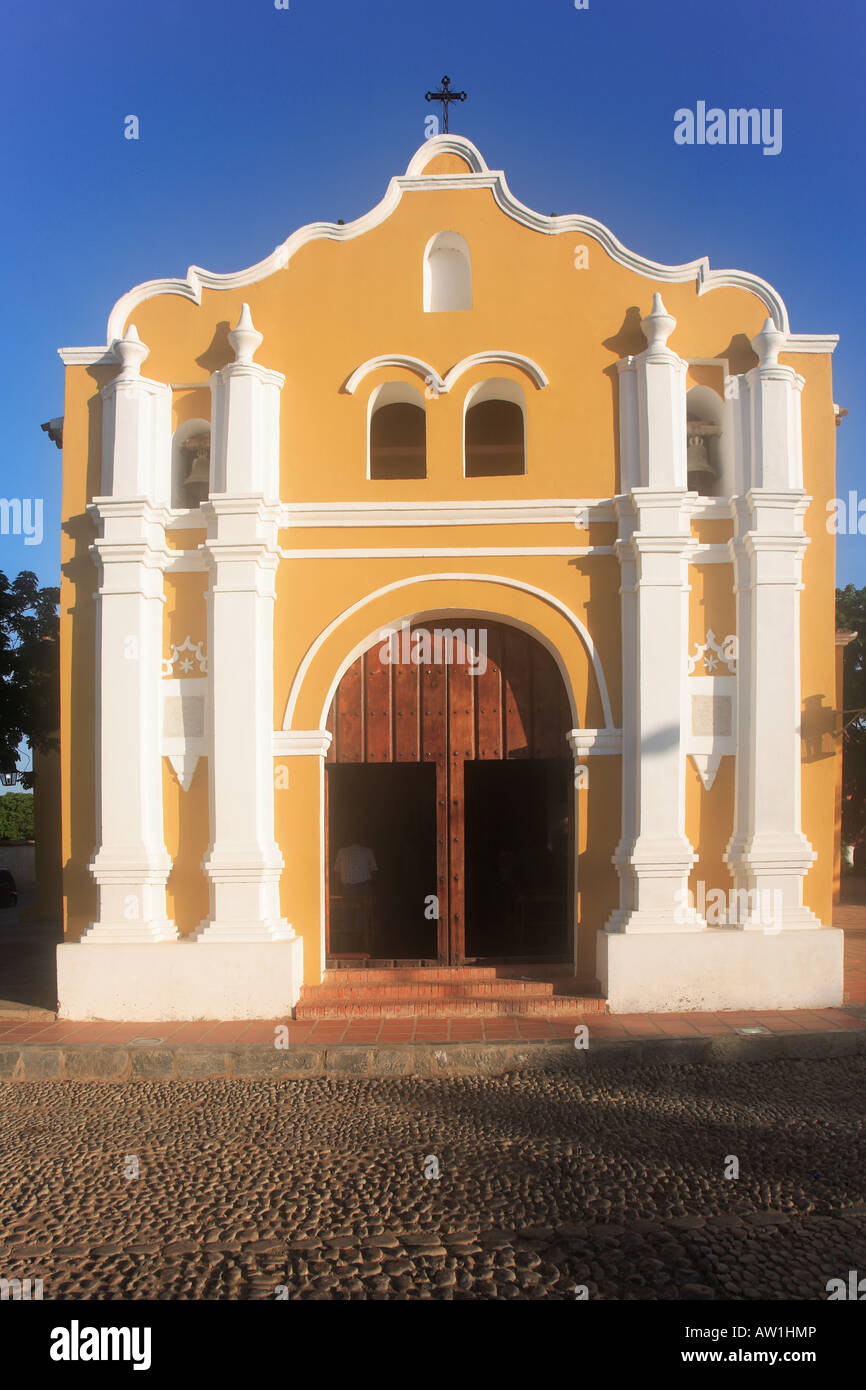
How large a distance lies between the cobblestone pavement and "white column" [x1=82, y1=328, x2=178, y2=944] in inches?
63.5

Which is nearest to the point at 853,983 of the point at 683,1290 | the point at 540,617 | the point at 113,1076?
the point at 540,617

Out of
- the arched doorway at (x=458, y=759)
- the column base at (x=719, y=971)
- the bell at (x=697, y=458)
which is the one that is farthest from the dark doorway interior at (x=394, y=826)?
the bell at (x=697, y=458)

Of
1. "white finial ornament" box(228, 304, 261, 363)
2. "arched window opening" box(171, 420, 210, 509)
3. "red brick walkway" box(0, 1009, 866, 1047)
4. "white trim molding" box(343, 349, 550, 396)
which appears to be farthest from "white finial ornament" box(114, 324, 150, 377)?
"red brick walkway" box(0, 1009, 866, 1047)

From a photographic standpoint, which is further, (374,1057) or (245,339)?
(245,339)

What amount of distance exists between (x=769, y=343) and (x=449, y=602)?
327 centimetres

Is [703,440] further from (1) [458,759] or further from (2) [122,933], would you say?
(2) [122,933]

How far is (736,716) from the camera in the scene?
25.3ft

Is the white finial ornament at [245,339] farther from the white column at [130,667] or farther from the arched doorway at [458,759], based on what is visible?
the arched doorway at [458,759]

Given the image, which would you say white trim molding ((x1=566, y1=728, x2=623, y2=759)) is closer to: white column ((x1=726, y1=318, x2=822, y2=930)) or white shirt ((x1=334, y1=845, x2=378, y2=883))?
white column ((x1=726, y1=318, x2=822, y2=930))

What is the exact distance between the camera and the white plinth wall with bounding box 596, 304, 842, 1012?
7.34 metres

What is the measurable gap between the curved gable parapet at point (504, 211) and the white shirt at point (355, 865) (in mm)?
4838

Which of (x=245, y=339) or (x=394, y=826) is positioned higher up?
(x=245, y=339)

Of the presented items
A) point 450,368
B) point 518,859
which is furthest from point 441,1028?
point 450,368
